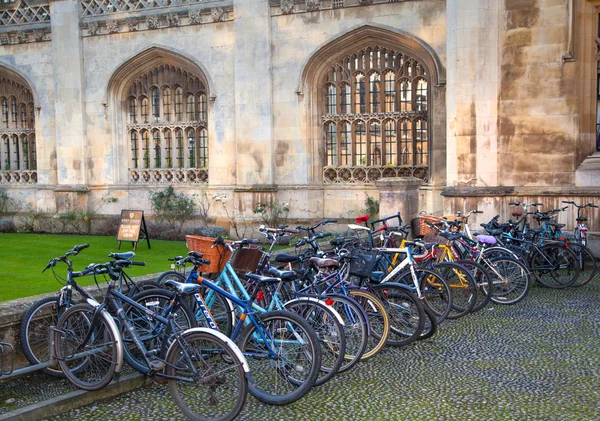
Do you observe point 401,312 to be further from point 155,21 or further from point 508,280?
point 155,21

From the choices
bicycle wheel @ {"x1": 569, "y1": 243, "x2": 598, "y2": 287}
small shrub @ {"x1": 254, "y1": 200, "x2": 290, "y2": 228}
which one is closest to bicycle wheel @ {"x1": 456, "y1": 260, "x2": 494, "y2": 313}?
bicycle wheel @ {"x1": 569, "y1": 243, "x2": 598, "y2": 287}

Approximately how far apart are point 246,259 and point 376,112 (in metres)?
9.05

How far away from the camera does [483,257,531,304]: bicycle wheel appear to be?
8375 mm

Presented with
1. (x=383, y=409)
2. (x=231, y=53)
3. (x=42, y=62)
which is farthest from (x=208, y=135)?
(x=383, y=409)

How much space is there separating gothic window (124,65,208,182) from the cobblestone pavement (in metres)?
10.4

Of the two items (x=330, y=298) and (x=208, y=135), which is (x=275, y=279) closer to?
(x=330, y=298)

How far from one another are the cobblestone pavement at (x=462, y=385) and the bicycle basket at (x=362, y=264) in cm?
78

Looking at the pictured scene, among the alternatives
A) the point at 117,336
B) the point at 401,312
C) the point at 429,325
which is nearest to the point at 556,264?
the point at 429,325

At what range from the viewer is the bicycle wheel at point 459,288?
7.66 metres

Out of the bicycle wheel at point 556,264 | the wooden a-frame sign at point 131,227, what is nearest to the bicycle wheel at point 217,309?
the bicycle wheel at point 556,264

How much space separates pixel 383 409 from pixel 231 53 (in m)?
11.6

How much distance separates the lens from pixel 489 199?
12141mm

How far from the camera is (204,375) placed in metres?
4.79

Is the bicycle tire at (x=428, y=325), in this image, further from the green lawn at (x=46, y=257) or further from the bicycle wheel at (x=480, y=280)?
the green lawn at (x=46, y=257)
